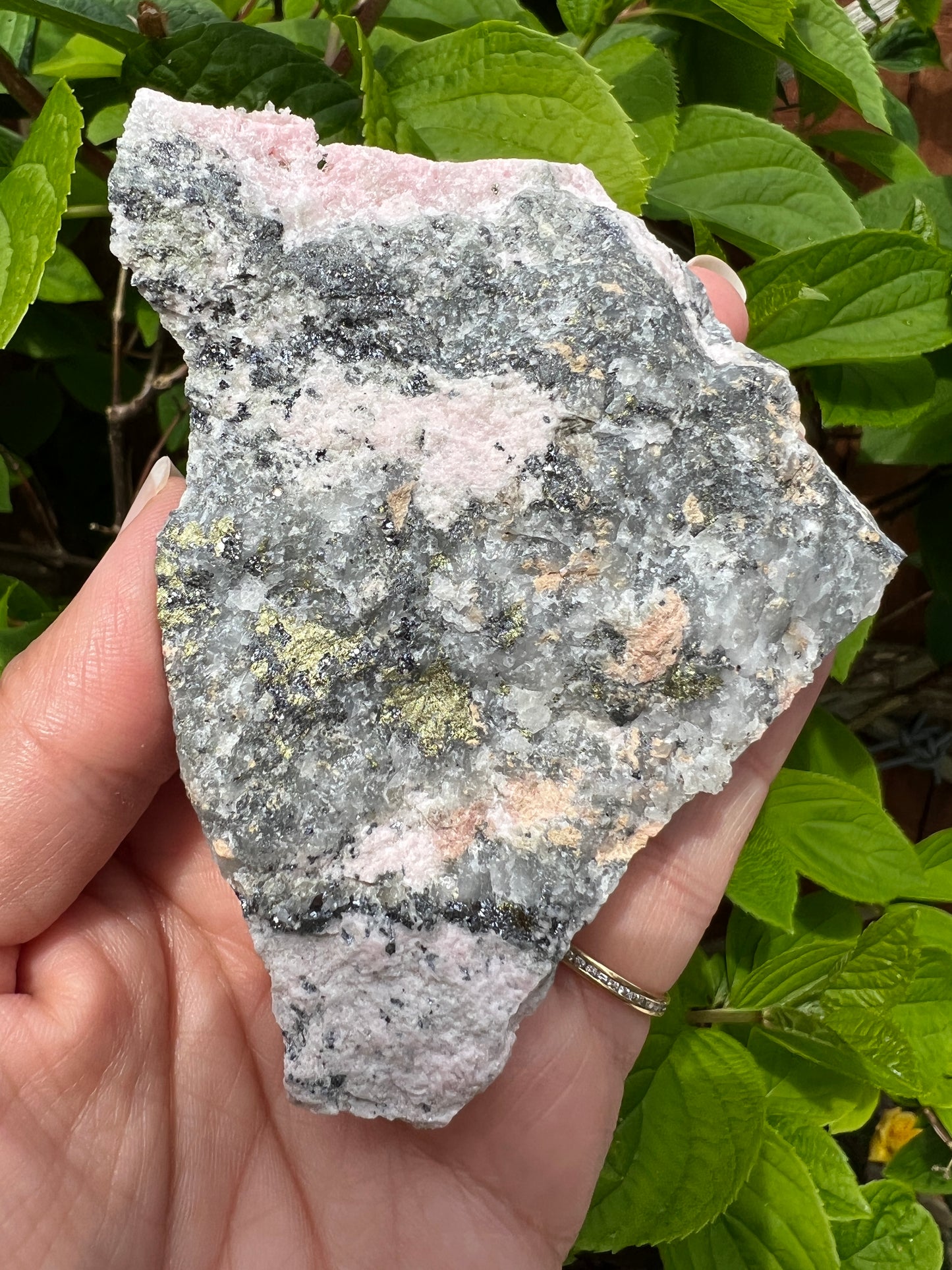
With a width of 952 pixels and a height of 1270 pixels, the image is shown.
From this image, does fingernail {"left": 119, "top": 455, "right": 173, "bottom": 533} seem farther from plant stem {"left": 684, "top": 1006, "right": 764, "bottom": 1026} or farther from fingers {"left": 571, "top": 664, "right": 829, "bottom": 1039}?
plant stem {"left": 684, "top": 1006, "right": 764, "bottom": 1026}

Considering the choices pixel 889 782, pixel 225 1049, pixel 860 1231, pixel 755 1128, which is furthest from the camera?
pixel 889 782

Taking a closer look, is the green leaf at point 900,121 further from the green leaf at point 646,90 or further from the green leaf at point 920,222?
the green leaf at point 646,90

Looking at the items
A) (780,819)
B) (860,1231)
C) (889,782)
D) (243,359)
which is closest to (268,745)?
(243,359)

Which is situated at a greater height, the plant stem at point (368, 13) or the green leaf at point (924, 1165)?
the plant stem at point (368, 13)

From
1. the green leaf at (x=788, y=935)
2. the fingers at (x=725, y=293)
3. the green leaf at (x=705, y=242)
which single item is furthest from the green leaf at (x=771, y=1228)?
the green leaf at (x=705, y=242)

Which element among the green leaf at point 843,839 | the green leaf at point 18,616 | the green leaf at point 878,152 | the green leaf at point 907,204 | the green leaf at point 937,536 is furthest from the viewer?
the green leaf at point 937,536

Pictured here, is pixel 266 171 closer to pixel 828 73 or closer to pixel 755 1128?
pixel 828 73

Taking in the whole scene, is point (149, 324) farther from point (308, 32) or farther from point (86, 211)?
point (308, 32)
